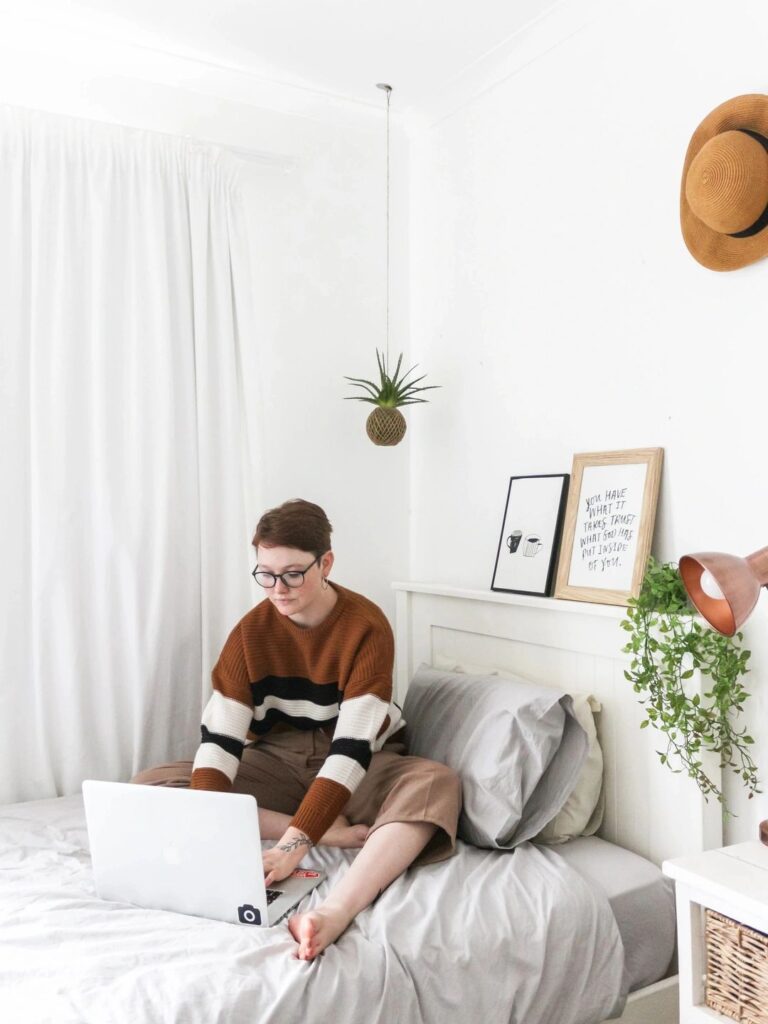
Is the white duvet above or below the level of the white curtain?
below

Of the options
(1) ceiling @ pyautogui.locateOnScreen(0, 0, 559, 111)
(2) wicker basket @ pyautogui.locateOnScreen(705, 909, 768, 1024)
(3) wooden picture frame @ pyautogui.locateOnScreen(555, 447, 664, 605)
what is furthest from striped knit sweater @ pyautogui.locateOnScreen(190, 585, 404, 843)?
(1) ceiling @ pyautogui.locateOnScreen(0, 0, 559, 111)

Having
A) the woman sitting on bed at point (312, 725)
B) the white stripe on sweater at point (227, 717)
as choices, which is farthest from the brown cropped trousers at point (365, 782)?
the white stripe on sweater at point (227, 717)

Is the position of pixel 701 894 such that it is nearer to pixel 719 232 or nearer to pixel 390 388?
pixel 719 232

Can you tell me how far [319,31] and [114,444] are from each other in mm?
1223

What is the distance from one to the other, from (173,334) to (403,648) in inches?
45.1

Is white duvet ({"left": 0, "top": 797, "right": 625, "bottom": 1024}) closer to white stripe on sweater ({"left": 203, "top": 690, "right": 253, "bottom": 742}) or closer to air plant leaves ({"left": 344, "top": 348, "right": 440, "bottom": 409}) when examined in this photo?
white stripe on sweater ({"left": 203, "top": 690, "right": 253, "bottom": 742})

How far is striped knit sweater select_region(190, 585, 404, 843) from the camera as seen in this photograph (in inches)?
75.6

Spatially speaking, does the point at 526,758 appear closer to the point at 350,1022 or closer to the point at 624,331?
the point at 350,1022

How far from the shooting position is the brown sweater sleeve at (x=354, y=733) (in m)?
1.79

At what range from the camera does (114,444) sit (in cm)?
233

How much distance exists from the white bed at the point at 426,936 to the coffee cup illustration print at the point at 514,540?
0.29 meters

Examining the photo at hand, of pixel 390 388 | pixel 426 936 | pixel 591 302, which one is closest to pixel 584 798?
pixel 426 936

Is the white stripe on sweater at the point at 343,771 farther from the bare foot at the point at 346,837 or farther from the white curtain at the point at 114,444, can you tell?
the white curtain at the point at 114,444

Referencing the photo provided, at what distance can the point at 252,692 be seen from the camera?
2102 mm
